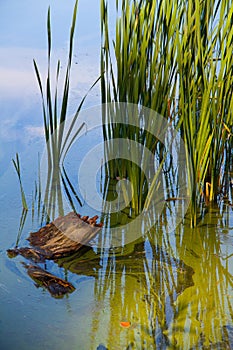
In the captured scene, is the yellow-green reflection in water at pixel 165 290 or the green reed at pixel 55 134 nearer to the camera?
the yellow-green reflection in water at pixel 165 290

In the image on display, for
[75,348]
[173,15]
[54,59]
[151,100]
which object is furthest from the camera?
[54,59]

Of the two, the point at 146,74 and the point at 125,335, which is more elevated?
the point at 146,74

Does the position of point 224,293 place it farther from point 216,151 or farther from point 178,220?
point 216,151

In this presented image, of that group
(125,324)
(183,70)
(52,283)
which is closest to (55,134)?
(183,70)

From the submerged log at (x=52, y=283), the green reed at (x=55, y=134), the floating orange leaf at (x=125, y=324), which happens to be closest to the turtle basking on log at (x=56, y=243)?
the submerged log at (x=52, y=283)

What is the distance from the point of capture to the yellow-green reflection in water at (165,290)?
141cm

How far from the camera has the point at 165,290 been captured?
166 cm

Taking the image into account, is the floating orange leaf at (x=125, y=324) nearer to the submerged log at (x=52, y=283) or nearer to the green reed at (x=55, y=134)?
the submerged log at (x=52, y=283)

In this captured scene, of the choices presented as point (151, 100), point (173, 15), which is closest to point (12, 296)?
point (151, 100)

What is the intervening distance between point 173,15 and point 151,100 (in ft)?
1.13

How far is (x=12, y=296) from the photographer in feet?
5.19

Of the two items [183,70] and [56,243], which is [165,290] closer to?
[56,243]

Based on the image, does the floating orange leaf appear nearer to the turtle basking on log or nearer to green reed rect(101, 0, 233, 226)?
the turtle basking on log

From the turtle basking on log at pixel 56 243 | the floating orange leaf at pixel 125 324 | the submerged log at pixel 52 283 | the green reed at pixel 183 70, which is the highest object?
the green reed at pixel 183 70
